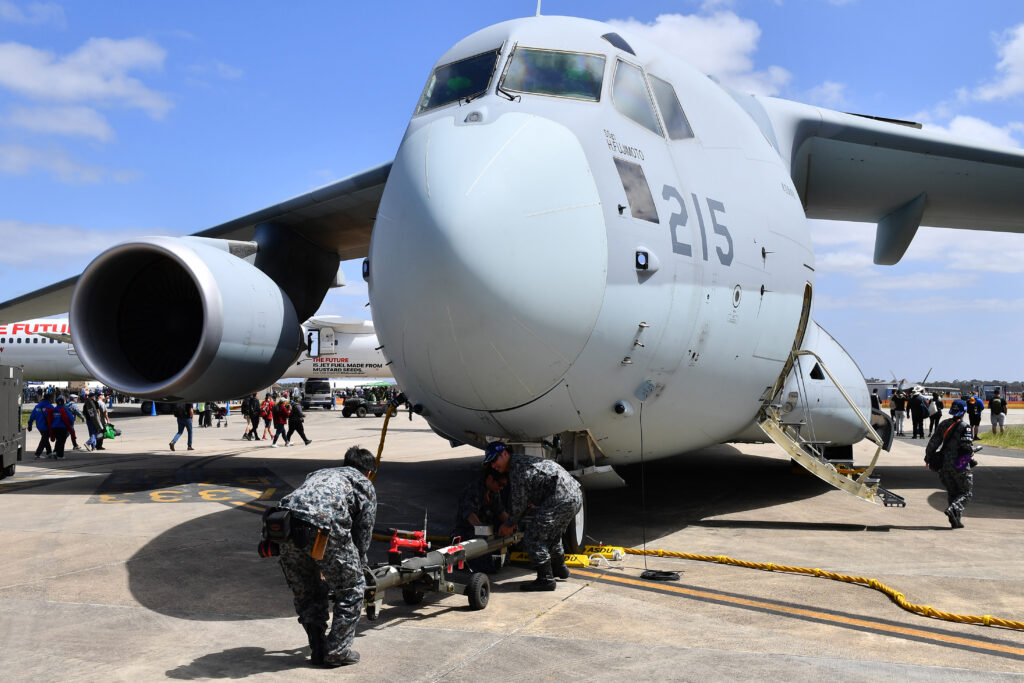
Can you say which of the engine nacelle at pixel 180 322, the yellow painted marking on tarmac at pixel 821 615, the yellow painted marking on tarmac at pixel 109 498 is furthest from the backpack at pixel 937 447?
the yellow painted marking on tarmac at pixel 109 498

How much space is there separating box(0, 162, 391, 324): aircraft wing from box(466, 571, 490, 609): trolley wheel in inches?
265

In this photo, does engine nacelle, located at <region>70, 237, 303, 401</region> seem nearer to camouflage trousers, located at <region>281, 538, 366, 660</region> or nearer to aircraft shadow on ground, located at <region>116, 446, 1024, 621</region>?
aircraft shadow on ground, located at <region>116, 446, 1024, 621</region>

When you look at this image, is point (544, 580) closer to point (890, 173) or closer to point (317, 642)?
point (317, 642)

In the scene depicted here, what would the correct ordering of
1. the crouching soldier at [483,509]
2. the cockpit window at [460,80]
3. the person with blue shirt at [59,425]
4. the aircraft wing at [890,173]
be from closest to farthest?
1. the crouching soldier at [483,509]
2. the cockpit window at [460,80]
3. the aircraft wing at [890,173]
4. the person with blue shirt at [59,425]

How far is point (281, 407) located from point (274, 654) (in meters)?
17.3

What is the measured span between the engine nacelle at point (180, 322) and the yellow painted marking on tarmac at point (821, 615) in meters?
5.31

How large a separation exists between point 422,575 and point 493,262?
2.22 metres

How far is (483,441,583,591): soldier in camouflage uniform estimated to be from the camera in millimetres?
6266

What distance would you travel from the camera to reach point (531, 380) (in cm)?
592

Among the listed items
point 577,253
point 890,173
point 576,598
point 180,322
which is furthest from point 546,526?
point 890,173

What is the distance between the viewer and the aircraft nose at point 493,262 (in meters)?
5.61

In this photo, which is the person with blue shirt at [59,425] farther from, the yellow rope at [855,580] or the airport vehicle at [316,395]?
the airport vehicle at [316,395]

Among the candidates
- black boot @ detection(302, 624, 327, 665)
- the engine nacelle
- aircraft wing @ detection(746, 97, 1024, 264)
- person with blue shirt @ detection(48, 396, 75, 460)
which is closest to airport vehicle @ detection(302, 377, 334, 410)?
person with blue shirt @ detection(48, 396, 75, 460)

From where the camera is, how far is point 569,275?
581 centimetres
